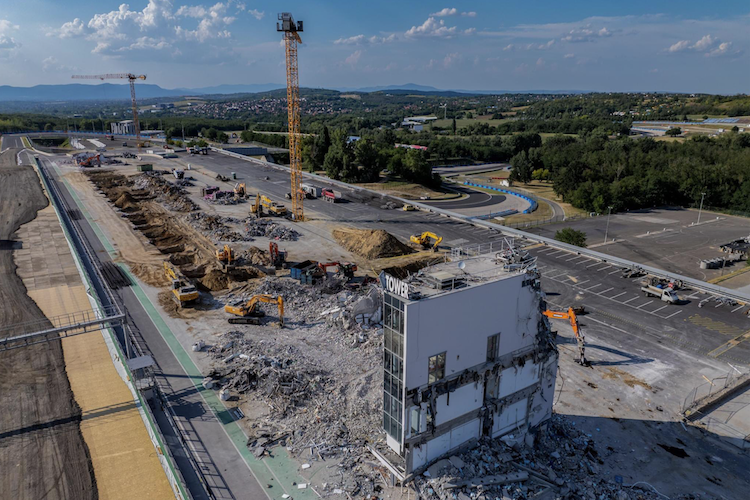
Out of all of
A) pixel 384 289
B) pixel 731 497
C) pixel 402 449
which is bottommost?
pixel 731 497

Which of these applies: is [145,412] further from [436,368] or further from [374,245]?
[374,245]

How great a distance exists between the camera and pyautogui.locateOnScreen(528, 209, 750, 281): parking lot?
57.0m

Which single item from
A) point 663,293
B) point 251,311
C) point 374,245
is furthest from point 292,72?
point 663,293

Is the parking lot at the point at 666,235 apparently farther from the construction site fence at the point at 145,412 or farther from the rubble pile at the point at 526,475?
the construction site fence at the point at 145,412

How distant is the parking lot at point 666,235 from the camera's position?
57.0 metres

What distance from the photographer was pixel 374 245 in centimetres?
5550

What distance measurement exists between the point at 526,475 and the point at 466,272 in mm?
9464

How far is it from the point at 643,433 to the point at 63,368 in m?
37.1

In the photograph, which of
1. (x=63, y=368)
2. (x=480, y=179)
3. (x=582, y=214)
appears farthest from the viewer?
(x=480, y=179)

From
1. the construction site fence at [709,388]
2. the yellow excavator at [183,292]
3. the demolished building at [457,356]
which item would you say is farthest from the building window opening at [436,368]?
the yellow excavator at [183,292]

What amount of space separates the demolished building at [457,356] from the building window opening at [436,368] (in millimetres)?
44

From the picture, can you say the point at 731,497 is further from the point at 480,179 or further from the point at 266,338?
the point at 480,179

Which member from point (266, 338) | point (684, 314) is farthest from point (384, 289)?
point (684, 314)

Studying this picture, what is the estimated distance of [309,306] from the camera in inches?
1588
